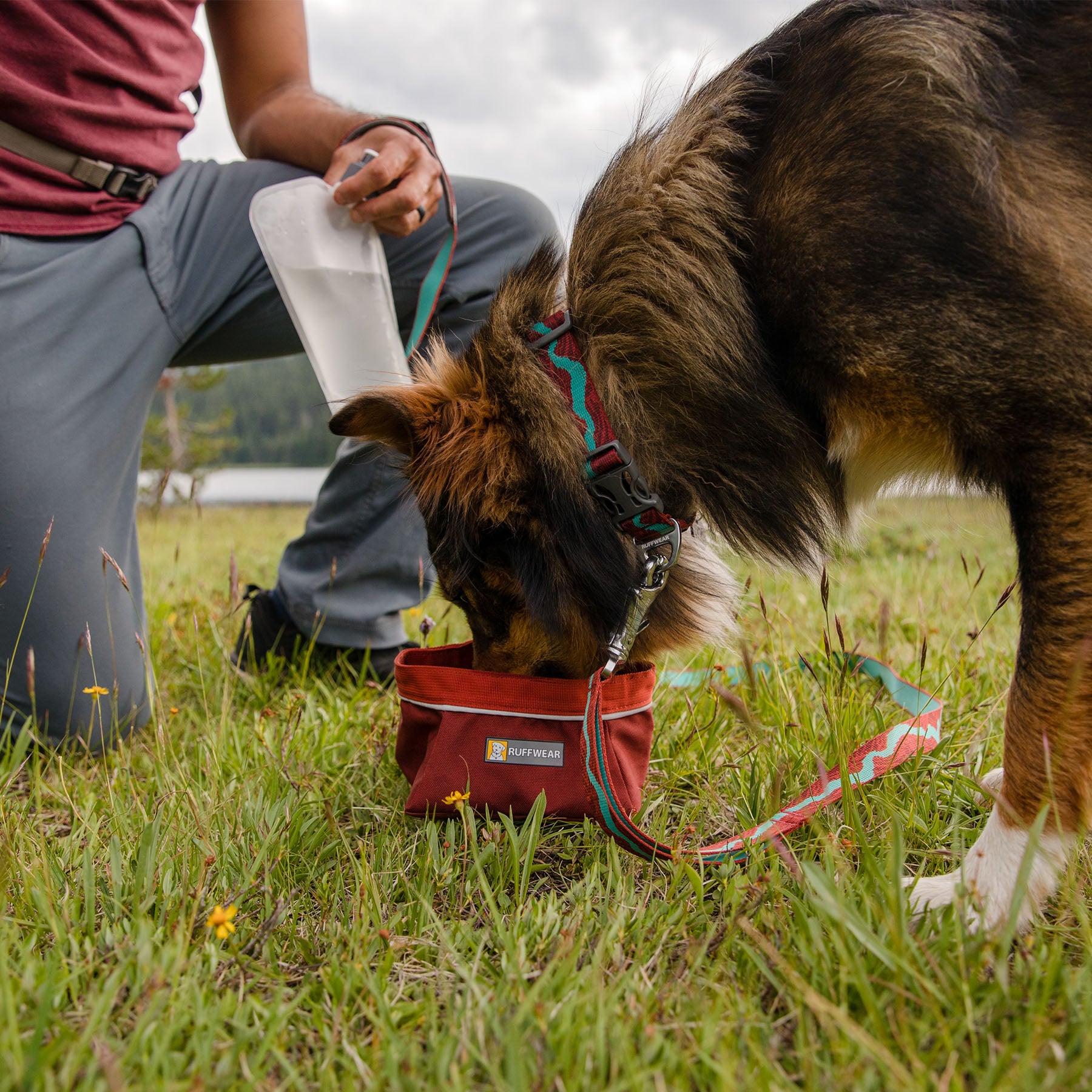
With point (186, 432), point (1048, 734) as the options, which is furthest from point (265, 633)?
point (186, 432)

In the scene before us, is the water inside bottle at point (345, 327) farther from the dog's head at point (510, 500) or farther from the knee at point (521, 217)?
the knee at point (521, 217)

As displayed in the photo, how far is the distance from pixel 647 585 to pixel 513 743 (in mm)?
532

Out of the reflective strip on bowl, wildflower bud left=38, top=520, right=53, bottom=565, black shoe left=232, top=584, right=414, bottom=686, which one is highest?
wildflower bud left=38, top=520, right=53, bottom=565

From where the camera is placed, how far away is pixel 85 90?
266cm

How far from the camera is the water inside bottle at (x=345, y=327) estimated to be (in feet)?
9.15

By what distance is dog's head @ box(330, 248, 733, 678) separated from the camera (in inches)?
85.7

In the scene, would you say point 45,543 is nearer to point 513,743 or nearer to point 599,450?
point 513,743

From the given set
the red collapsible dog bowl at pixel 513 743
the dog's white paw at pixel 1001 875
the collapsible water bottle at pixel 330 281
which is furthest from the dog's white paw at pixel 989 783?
the collapsible water bottle at pixel 330 281

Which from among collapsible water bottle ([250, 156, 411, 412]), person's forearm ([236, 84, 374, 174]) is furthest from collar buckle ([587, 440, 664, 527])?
person's forearm ([236, 84, 374, 174])

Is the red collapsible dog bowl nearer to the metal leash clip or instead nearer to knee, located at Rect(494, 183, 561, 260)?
the metal leash clip

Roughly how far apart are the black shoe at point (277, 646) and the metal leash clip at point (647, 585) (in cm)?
141

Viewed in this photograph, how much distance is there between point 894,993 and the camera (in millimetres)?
1321

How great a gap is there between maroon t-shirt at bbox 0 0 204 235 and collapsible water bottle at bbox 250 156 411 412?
17.5 inches

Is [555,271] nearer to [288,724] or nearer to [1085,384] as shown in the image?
[1085,384]
